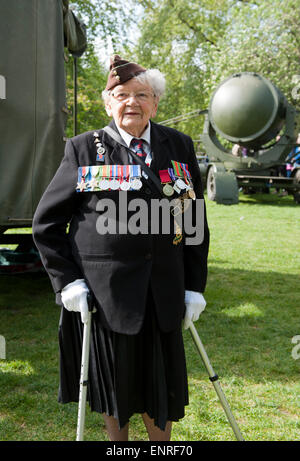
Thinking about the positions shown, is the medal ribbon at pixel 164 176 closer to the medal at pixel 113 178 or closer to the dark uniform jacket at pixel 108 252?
the dark uniform jacket at pixel 108 252

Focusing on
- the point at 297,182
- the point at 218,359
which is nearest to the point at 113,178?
the point at 218,359

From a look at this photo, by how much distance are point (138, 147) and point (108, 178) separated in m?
0.24

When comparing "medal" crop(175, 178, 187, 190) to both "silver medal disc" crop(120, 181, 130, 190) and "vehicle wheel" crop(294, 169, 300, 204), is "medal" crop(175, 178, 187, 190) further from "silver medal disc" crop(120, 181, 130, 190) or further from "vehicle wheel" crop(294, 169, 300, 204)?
"vehicle wheel" crop(294, 169, 300, 204)

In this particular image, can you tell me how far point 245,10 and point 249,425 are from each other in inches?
890

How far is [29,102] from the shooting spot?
4066 millimetres

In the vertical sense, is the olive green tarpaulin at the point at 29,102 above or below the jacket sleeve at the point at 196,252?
above

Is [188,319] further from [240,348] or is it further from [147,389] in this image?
[240,348]

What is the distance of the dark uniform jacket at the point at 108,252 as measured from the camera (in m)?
2.18

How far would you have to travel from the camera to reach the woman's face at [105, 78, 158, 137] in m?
2.23

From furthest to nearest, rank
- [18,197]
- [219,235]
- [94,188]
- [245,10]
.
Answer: [245,10], [219,235], [18,197], [94,188]

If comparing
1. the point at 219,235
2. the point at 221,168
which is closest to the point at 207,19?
the point at 221,168

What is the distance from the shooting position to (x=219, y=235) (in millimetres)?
9508

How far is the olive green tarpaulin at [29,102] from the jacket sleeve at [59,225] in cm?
189

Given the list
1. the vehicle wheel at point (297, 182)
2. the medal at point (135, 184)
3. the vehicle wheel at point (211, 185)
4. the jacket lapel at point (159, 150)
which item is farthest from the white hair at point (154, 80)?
the vehicle wheel at point (297, 182)
